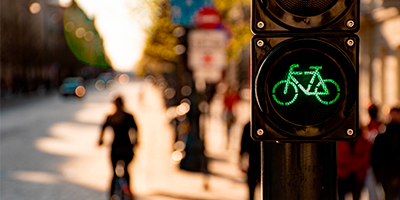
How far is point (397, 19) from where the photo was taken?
16844mm

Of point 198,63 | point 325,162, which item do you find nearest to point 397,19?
point 198,63

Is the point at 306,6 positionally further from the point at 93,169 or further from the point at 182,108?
the point at 182,108

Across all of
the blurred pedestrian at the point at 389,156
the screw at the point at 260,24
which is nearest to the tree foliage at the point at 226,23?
the blurred pedestrian at the point at 389,156

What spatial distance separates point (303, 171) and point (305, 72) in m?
0.39

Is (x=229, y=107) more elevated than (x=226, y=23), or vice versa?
(x=226, y=23)

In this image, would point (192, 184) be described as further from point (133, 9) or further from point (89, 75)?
point (89, 75)

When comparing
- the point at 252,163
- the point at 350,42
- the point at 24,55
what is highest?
the point at 24,55

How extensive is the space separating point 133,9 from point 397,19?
1049 centimetres

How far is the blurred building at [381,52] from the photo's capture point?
17.2 metres

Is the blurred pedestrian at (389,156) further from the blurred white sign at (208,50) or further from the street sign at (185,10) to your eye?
the street sign at (185,10)

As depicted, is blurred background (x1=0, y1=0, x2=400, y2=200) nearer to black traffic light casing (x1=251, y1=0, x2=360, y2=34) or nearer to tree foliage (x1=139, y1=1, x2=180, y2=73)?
tree foliage (x1=139, y1=1, x2=180, y2=73)

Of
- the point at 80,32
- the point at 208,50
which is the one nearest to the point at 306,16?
the point at 208,50

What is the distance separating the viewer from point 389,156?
7289mm

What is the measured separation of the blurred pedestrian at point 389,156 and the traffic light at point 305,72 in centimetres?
557
